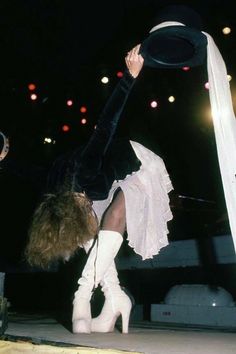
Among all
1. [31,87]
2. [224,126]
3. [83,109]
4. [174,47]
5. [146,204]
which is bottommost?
[146,204]

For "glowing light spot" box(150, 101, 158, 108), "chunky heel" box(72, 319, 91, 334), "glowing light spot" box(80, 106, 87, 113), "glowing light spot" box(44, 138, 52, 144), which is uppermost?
"glowing light spot" box(80, 106, 87, 113)

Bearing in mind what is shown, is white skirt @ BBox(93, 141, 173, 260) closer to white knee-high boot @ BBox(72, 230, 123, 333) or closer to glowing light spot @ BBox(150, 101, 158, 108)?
white knee-high boot @ BBox(72, 230, 123, 333)

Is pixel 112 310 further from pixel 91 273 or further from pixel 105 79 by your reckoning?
pixel 105 79

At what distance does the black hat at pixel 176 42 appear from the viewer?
1.24m

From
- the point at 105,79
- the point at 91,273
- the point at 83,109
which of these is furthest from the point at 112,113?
the point at 83,109

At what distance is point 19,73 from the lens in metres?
6.00

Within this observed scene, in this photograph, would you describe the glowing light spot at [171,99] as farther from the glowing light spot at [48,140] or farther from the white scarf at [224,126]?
the white scarf at [224,126]

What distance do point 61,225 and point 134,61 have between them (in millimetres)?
629

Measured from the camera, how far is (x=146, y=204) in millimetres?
1707

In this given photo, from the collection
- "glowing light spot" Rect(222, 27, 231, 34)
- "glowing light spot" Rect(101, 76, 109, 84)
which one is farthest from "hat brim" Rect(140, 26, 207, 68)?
"glowing light spot" Rect(101, 76, 109, 84)

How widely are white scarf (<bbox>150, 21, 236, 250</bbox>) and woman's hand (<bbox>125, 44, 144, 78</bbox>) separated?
131 millimetres

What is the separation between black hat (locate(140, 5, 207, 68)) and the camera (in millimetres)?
1236

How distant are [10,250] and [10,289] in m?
2.24

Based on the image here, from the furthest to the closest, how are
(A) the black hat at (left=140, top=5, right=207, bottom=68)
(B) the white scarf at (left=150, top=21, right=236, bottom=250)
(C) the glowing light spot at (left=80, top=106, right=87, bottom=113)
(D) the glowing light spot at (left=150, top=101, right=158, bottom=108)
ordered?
1. (C) the glowing light spot at (left=80, top=106, right=87, bottom=113)
2. (D) the glowing light spot at (left=150, top=101, right=158, bottom=108)
3. (A) the black hat at (left=140, top=5, right=207, bottom=68)
4. (B) the white scarf at (left=150, top=21, right=236, bottom=250)
